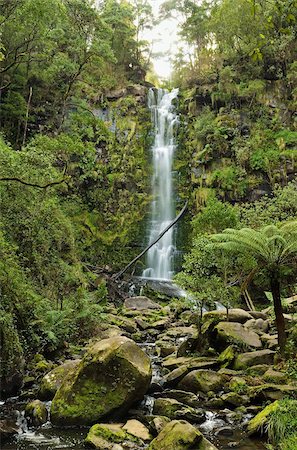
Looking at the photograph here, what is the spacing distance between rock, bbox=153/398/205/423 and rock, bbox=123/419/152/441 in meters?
0.55

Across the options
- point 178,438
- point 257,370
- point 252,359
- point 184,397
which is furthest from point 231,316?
point 178,438

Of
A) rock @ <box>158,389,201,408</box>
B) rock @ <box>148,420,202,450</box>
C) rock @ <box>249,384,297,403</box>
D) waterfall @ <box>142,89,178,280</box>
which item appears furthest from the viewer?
waterfall @ <box>142,89,178,280</box>

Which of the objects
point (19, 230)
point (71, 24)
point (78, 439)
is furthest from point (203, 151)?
point (78, 439)

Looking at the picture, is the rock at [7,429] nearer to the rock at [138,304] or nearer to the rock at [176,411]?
the rock at [176,411]

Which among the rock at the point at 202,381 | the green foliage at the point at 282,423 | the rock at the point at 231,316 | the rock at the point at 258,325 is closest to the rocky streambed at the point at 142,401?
the rock at the point at 202,381

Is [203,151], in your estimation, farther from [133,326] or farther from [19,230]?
[19,230]

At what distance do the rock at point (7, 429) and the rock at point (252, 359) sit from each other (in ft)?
14.2

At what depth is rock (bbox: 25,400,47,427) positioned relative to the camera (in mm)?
5809

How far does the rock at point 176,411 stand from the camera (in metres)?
5.98

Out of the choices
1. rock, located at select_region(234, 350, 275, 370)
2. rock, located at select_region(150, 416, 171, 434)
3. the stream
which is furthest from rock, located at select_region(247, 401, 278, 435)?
rock, located at select_region(234, 350, 275, 370)

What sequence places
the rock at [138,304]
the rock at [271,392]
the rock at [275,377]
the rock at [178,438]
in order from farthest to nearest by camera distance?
the rock at [138,304] → the rock at [275,377] → the rock at [271,392] → the rock at [178,438]

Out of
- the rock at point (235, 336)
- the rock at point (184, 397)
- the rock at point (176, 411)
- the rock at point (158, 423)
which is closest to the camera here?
the rock at point (158, 423)

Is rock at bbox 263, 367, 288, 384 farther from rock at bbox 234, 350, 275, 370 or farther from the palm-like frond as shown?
the palm-like frond

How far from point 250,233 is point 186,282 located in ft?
8.91
